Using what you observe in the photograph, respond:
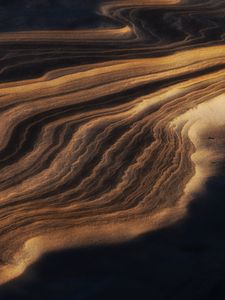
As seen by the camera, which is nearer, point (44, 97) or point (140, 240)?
point (140, 240)

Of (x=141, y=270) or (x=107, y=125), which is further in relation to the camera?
(x=107, y=125)

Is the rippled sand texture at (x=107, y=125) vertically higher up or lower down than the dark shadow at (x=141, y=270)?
higher up

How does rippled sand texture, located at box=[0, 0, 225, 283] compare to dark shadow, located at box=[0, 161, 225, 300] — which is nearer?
dark shadow, located at box=[0, 161, 225, 300]

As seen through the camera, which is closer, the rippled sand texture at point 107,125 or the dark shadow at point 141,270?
the dark shadow at point 141,270

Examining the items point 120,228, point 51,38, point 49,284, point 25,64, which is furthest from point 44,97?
point 49,284

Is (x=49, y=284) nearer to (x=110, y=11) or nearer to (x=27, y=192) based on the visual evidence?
(x=27, y=192)

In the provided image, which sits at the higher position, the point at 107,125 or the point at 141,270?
the point at 107,125

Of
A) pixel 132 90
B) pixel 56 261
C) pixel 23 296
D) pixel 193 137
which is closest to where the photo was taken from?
pixel 23 296

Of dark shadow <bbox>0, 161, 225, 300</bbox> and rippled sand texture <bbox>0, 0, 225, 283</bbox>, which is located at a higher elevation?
rippled sand texture <bbox>0, 0, 225, 283</bbox>
